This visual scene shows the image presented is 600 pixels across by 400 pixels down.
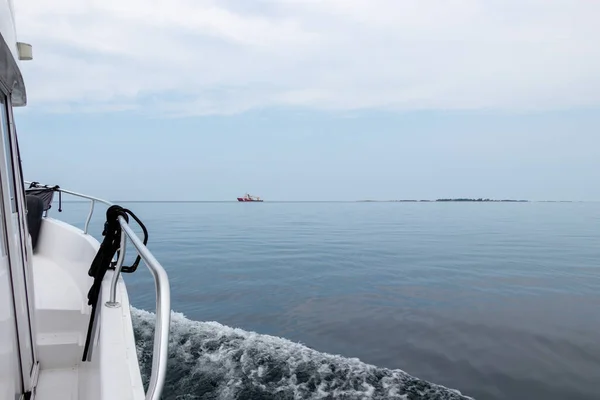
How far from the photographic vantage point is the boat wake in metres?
3.45

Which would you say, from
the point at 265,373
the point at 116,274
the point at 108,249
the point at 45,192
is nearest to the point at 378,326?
the point at 265,373

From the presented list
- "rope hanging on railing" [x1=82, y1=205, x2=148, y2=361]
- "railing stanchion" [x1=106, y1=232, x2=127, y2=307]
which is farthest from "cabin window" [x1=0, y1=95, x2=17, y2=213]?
"railing stanchion" [x1=106, y1=232, x2=127, y2=307]

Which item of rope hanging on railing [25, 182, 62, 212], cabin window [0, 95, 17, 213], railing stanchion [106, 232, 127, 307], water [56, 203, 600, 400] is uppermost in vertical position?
cabin window [0, 95, 17, 213]

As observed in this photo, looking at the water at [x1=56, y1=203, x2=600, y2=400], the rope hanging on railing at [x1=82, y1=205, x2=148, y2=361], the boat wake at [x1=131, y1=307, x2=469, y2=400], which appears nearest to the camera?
the rope hanging on railing at [x1=82, y1=205, x2=148, y2=361]

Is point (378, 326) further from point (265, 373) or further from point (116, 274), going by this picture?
point (116, 274)

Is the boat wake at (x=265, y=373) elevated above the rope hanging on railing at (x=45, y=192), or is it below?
below

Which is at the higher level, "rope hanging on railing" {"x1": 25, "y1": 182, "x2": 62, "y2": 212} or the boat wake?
"rope hanging on railing" {"x1": 25, "y1": 182, "x2": 62, "y2": 212}

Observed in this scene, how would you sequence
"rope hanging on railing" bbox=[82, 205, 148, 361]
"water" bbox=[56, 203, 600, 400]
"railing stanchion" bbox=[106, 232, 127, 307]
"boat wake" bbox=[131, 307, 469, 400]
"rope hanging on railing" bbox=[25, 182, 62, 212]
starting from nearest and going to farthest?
"railing stanchion" bbox=[106, 232, 127, 307] → "rope hanging on railing" bbox=[82, 205, 148, 361] → "boat wake" bbox=[131, 307, 469, 400] → "water" bbox=[56, 203, 600, 400] → "rope hanging on railing" bbox=[25, 182, 62, 212]

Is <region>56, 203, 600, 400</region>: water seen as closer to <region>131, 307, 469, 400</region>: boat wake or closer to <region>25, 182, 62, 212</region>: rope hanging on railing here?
<region>131, 307, 469, 400</region>: boat wake

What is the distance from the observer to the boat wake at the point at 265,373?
345 centimetres

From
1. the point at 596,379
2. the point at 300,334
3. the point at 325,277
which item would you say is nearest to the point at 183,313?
the point at 300,334

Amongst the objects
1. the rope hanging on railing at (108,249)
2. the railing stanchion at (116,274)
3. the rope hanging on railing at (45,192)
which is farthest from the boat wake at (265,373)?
the rope hanging on railing at (45,192)

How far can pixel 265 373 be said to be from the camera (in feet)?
12.4

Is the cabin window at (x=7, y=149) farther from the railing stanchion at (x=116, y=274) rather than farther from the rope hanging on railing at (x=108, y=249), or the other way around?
the railing stanchion at (x=116, y=274)
